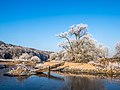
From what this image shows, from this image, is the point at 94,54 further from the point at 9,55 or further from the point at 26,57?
the point at 9,55

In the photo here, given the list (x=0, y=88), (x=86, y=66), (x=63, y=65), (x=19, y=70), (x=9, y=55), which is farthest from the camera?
(x=9, y=55)

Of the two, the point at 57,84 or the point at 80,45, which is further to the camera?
the point at 80,45

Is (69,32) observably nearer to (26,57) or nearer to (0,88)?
(0,88)

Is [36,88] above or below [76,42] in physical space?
below

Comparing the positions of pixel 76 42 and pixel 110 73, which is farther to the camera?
pixel 76 42

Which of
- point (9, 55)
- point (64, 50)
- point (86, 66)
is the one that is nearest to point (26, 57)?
point (9, 55)

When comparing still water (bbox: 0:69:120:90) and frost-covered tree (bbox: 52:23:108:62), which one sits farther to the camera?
frost-covered tree (bbox: 52:23:108:62)

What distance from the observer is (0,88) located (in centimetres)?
3131

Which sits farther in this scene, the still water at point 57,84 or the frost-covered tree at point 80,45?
the frost-covered tree at point 80,45

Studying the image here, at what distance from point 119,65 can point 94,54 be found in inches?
581

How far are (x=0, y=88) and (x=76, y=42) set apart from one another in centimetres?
4351

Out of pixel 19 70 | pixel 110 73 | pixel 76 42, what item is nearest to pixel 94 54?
pixel 76 42

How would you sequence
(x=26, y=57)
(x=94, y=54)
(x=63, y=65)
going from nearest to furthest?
(x=63, y=65) < (x=94, y=54) < (x=26, y=57)

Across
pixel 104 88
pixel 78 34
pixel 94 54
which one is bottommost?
pixel 104 88
